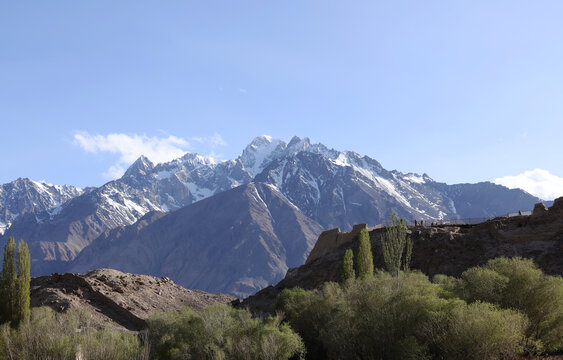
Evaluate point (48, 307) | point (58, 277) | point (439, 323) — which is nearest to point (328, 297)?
point (439, 323)

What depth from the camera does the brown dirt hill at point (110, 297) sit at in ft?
Answer: 220

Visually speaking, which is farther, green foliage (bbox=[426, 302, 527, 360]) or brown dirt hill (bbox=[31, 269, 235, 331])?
brown dirt hill (bbox=[31, 269, 235, 331])

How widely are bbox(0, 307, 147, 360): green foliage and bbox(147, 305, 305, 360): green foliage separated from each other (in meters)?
4.07

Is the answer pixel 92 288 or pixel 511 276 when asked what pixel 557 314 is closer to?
pixel 511 276

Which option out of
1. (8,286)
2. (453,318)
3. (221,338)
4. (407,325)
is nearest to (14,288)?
(8,286)

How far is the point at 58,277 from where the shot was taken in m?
75.9

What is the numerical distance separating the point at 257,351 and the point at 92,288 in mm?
38232

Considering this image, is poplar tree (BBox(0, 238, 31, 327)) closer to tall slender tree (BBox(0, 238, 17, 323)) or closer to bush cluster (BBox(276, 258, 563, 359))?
tall slender tree (BBox(0, 238, 17, 323))

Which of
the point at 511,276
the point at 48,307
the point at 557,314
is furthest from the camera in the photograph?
the point at 48,307

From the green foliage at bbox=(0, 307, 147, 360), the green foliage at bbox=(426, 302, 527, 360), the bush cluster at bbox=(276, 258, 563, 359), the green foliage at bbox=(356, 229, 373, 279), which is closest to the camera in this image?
the green foliage at bbox=(426, 302, 527, 360)

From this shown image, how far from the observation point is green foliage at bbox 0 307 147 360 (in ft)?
148

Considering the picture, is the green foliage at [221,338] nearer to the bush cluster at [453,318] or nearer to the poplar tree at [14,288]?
the bush cluster at [453,318]

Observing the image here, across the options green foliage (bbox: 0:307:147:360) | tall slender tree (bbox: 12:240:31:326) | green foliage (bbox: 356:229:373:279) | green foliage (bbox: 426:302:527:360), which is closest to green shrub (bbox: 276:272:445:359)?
green foliage (bbox: 426:302:527:360)

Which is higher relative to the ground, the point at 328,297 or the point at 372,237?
the point at 372,237
